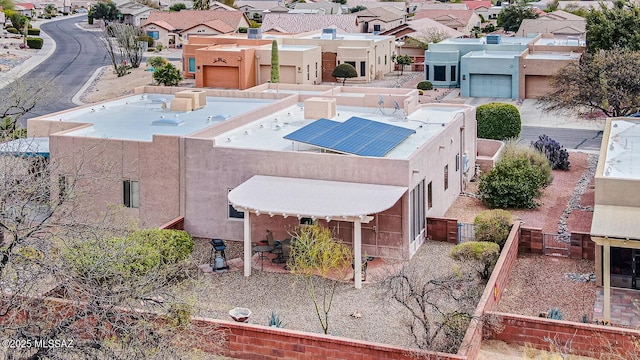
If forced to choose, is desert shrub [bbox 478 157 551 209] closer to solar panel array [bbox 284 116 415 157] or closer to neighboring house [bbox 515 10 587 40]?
solar panel array [bbox 284 116 415 157]

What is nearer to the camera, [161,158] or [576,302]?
[576,302]

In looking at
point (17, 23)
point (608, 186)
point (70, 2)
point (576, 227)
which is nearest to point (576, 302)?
point (608, 186)

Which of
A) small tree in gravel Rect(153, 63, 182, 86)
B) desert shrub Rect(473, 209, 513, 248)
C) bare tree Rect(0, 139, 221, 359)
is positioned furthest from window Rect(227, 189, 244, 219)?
small tree in gravel Rect(153, 63, 182, 86)

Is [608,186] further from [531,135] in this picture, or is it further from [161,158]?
[531,135]

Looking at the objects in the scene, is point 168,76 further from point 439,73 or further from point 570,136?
point 570,136

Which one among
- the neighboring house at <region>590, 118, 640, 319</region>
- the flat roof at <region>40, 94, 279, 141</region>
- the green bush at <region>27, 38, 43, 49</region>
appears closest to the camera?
the neighboring house at <region>590, 118, 640, 319</region>
